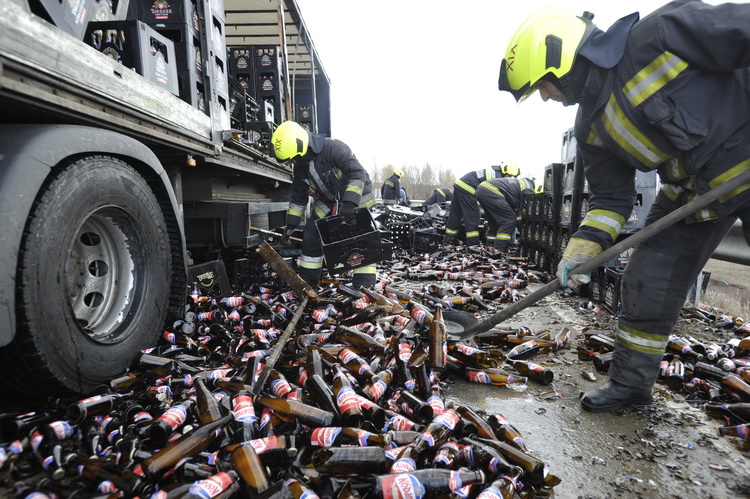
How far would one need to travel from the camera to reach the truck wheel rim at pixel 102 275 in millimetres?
2504

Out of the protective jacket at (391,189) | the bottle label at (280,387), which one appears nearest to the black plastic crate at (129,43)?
the bottle label at (280,387)

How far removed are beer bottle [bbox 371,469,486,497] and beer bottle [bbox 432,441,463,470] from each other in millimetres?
101

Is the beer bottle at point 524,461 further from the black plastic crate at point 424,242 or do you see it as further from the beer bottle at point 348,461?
the black plastic crate at point 424,242

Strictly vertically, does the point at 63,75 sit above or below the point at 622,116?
above

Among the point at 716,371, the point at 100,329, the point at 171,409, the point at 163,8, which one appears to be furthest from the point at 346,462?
the point at 163,8

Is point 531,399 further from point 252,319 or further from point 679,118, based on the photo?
point 252,319

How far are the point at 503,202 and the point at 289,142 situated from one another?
592cm

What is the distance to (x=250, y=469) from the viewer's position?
1688 mm

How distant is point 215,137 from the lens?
13.1 feet

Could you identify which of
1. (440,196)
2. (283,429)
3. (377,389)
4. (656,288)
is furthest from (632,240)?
(440,196)

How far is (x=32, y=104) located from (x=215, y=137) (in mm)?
2194

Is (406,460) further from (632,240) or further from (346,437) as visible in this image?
(632,240)

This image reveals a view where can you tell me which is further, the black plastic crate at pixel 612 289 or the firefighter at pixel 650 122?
the black plastic crate at pixel 612 289

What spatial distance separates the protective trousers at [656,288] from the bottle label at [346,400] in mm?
1892
